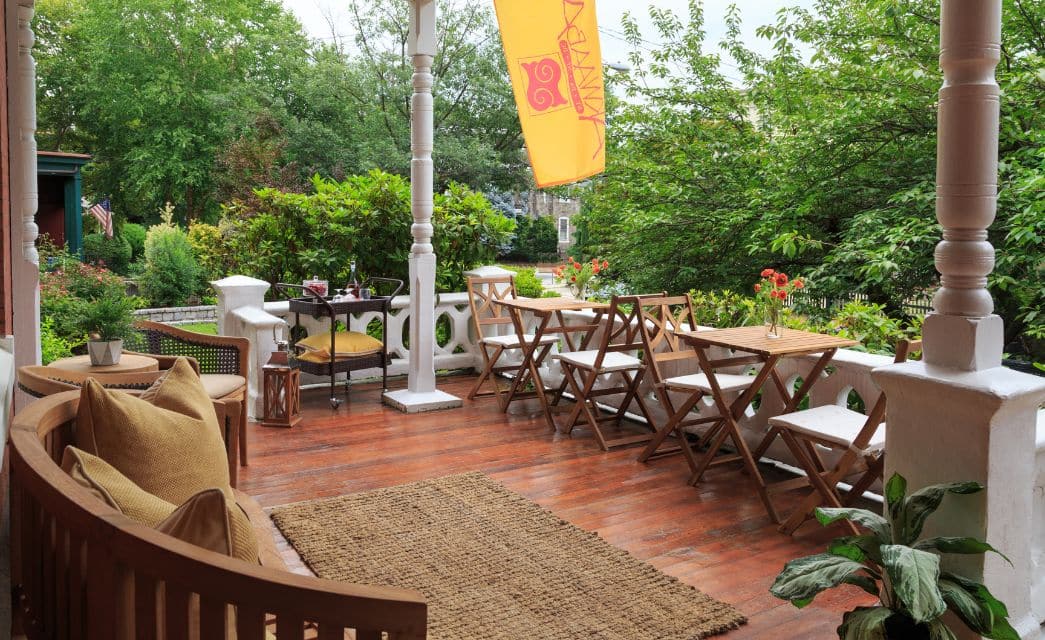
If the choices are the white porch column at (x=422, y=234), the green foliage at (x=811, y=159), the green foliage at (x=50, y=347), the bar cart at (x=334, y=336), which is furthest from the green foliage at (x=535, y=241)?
the white porch column at (x=422, y=234)

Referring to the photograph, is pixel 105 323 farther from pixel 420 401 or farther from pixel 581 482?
pixel 420 401

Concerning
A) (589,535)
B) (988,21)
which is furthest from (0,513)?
(988,21)

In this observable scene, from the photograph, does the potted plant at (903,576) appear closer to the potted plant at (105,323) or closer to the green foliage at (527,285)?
the potted plant at (105,323)

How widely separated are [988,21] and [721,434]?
101 inches

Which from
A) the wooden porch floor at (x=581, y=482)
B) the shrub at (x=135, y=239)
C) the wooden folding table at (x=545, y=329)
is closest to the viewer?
the wooden porch floor at (x=581, y=482)

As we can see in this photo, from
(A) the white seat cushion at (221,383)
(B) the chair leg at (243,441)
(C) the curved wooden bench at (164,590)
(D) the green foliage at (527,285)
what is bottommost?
(B) the chair leg at (243,441)

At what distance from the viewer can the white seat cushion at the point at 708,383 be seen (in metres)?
4.49

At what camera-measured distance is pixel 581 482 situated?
4.52 meters

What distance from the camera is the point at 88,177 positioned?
21906 millimetres

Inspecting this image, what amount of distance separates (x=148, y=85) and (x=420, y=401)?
719 inches

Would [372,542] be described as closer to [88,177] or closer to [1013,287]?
[1013,287]

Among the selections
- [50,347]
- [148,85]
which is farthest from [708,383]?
[148,85]

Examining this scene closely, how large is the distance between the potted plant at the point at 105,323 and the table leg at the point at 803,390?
9.69ft

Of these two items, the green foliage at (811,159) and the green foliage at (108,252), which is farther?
the green foliage at (108,252)
